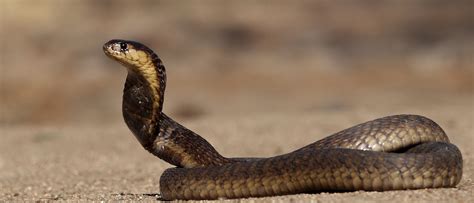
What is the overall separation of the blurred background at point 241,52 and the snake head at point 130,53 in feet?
74.2

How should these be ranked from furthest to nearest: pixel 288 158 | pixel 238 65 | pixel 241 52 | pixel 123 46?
pixel 241 52
pixel 238 65
pixel 123 46
pixel 288 158

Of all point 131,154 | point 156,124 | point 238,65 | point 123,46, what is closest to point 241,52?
point 238,65

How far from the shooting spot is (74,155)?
15266 mm

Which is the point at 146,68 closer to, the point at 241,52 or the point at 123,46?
the point at 123,46

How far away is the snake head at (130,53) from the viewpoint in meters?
7.79

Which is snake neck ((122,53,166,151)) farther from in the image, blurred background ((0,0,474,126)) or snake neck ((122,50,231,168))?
blurred background ((0,0,474,126))

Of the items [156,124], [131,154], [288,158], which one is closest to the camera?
[288,158]

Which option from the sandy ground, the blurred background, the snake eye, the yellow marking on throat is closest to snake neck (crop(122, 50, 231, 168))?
the yellow marking on throat

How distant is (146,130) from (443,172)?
2.40 metres

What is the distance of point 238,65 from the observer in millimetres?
40844

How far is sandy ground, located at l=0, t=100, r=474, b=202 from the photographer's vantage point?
8859 mm

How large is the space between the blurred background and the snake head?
22626 mm

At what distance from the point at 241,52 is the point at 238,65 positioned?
1891 millimetres

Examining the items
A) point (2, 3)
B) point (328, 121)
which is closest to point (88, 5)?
point (2, 3)
